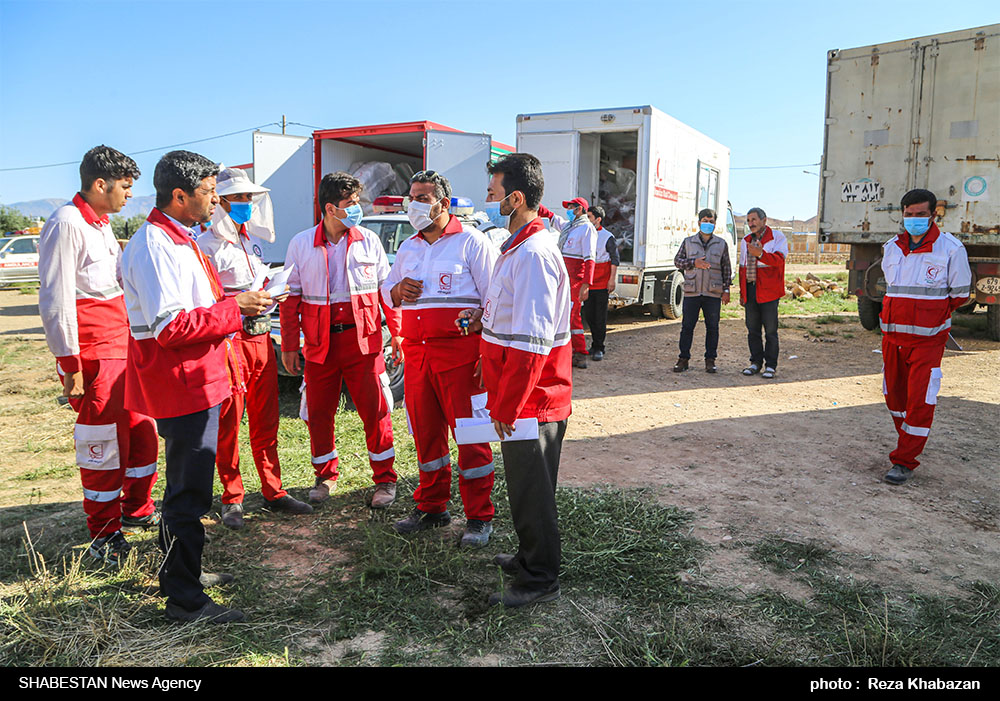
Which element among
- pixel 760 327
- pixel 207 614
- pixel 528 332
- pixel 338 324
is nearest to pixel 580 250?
pixel 760 327

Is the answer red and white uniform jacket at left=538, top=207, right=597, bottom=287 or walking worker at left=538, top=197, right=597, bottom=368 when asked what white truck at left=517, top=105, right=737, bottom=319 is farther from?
red and white uniform jacket at left=538, top=207, right=597, bottom=287

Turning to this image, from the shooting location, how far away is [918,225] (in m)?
5.05

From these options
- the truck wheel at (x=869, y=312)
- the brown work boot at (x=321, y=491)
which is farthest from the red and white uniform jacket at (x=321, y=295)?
the truck wheel at (x=869, y=312)

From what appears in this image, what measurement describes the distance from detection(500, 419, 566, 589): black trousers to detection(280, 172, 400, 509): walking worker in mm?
1551

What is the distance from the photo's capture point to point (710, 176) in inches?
539

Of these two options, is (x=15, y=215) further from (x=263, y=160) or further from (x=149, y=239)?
(x=149, y=239)

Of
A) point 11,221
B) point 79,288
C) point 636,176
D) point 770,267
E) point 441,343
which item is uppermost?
point 11,221

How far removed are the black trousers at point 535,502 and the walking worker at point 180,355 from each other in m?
1.31

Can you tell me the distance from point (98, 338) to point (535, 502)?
254 centimetres

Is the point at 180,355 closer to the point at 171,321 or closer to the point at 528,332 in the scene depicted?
the point at 171,321

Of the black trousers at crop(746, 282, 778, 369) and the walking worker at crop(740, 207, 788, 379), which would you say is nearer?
the walking worker at crop(740, 207, 788, 379)

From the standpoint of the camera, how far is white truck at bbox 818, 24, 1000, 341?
918 cm

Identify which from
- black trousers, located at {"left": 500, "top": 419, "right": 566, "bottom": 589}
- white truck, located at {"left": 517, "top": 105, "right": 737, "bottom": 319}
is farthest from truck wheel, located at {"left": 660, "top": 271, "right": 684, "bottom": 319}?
black trousers, located at {"left": 500, "top": 419, "right": 566, "bottom": 589}
